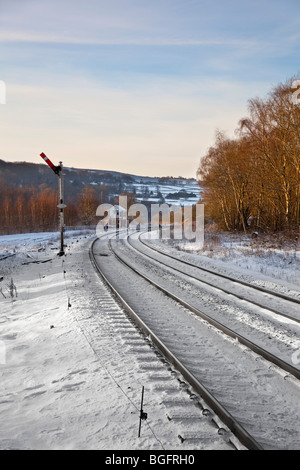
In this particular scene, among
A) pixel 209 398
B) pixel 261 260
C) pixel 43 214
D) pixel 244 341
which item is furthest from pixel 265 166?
pixel 43 214

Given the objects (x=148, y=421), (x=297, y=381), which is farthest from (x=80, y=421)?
(x=297, y=381)

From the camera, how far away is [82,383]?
15.3ft

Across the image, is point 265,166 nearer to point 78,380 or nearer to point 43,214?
point 78,380

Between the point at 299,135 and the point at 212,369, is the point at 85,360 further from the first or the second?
the point at 299,135

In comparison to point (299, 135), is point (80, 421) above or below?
below

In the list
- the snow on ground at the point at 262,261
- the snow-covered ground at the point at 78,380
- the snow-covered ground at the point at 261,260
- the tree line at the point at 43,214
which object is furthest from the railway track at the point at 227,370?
the tree line at the point at 43,214

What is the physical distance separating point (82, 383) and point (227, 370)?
2.27 m

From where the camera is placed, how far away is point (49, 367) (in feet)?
17.4

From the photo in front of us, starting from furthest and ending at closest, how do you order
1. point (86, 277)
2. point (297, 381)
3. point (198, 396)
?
point (86, 277) → point (297, 381) → point (198, 396)

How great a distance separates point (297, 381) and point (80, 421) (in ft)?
10.2

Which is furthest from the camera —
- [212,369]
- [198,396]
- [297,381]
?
[212,369]

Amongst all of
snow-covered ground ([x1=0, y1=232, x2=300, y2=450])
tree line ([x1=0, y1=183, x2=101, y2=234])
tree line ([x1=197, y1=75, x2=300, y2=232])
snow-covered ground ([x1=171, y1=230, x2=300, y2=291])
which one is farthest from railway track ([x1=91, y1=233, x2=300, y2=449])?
tree line ([x1=0, y1=183, x2=101, y2=234])
